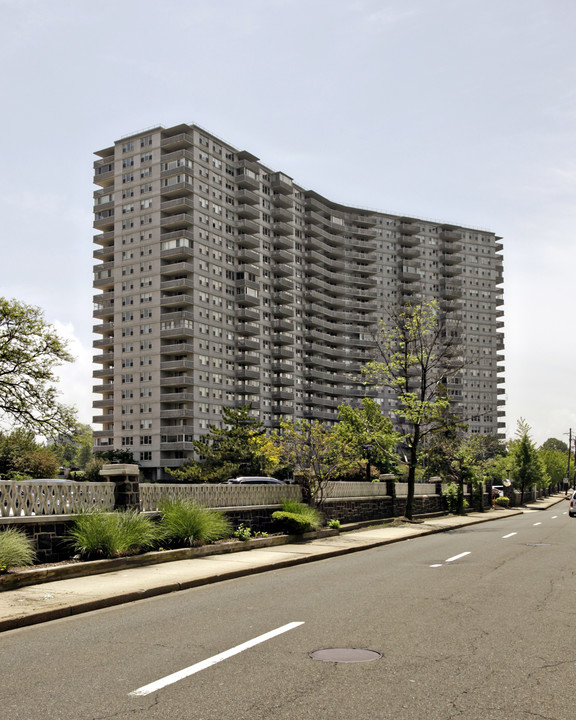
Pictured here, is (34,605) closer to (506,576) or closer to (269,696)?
(269,696)

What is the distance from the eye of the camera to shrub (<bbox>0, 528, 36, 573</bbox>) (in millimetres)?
11562

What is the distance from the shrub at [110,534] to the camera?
44.6 feet

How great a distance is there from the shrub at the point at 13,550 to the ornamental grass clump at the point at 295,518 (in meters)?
9.18

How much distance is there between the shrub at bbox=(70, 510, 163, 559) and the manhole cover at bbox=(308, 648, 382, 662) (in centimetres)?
773

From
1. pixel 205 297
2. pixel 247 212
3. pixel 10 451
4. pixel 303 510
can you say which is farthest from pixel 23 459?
pixel 247 212

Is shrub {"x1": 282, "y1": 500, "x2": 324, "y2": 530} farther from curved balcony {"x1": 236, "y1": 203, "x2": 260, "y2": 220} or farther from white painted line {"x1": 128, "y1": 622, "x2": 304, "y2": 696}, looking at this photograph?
curved balcony {"x1": 236, "y1": 203, "x2": 260, "y2": 220}

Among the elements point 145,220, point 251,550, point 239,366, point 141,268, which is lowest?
point 251,550

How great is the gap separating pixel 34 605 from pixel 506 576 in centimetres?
817

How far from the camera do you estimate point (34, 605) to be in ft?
32.0

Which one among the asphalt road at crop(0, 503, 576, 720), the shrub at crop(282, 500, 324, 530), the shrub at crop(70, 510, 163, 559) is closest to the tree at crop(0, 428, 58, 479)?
the shrub at crop(282, 500, 324, 530)

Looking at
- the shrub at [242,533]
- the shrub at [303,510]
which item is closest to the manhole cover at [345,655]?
the shrub at [242,533]

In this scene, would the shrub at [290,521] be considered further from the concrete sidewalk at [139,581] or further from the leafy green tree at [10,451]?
the leafy green tree at [10,451]

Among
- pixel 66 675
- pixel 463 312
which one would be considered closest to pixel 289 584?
pixel 66 675

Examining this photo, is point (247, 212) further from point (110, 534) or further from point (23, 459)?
point (110, 534)
